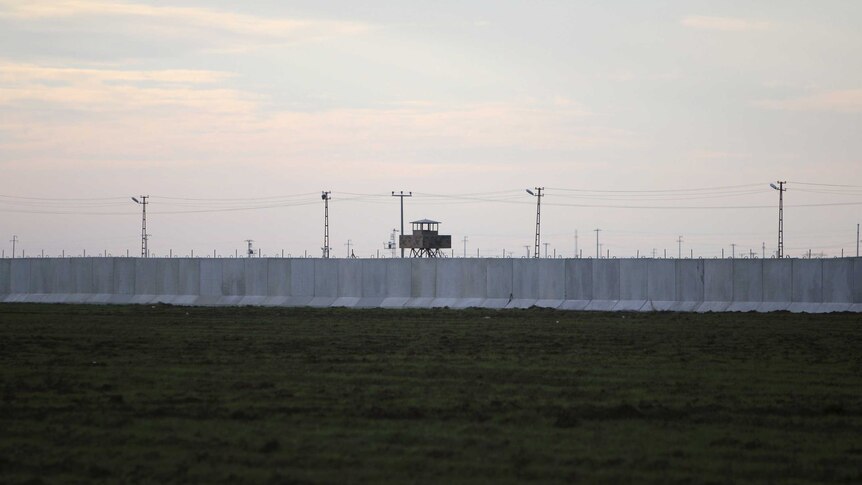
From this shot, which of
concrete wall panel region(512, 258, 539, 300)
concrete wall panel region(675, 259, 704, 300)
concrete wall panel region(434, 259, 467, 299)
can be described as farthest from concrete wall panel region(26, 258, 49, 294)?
concrete wall panel region(675, 259, 704, 300)

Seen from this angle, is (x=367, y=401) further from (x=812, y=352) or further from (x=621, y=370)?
(x=812, y=352)

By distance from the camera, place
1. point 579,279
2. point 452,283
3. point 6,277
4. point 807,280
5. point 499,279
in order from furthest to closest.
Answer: point 6,277 < point 452,283 < point 499,279 < point 579,279 < point 807,280

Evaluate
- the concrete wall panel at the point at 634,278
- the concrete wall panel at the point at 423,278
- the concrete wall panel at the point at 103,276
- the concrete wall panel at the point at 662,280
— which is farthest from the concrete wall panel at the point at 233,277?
the concrete wall panel at the point at 662,280

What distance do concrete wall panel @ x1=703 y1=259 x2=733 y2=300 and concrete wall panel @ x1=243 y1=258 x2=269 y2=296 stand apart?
21.0 m

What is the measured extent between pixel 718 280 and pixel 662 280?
2.27 metres

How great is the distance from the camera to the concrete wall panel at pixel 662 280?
49.4 meters

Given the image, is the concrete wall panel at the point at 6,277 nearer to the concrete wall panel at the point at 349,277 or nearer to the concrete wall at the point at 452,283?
the concrete wall at the point at 452,283

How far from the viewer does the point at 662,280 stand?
1951 inches

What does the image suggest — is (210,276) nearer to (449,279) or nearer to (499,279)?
(449,279)

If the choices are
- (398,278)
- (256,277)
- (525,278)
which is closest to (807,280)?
(525,278)

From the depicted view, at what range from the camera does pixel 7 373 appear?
69.5 feet

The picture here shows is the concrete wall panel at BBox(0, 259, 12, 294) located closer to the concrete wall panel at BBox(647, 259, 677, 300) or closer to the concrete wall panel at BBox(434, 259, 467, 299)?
the concrete wall panel at BBox(434, 259, 467, 299)

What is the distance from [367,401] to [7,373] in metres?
7.53

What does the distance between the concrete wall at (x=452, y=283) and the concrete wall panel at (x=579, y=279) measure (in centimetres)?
4
